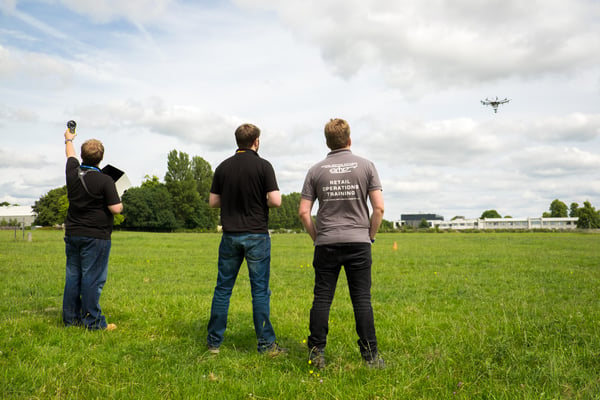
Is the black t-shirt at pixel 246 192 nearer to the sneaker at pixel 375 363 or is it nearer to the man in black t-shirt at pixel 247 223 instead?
the man in black t-shirt at pixel 247 223

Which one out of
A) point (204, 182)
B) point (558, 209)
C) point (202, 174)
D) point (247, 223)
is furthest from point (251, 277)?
point (558, 209)

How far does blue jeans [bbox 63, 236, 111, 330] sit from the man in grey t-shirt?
3.21m

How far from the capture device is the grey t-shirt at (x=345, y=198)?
454cm

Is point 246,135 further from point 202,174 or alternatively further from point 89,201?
point 202,174

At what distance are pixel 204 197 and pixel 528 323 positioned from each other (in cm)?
9814

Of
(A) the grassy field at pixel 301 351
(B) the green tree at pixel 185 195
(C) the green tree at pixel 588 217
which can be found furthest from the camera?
(C) the green tree at pixel 588 217

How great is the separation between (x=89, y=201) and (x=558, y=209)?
183m

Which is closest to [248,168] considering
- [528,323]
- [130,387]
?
[130,387]

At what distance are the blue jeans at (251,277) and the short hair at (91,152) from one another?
2.35 metres

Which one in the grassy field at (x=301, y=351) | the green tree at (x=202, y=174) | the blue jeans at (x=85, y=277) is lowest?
the grassy field at (x=301, y=351)

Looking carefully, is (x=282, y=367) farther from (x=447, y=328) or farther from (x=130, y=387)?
(x=447, y=328)

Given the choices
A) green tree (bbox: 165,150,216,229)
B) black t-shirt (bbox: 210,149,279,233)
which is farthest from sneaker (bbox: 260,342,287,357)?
green tree (bbox: 165,150,216,229)

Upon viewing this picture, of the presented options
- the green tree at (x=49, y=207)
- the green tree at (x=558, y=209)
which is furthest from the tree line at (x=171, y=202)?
the green tree at (x=558, y=209)

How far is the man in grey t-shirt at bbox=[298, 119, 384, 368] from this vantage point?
4.54 meters
